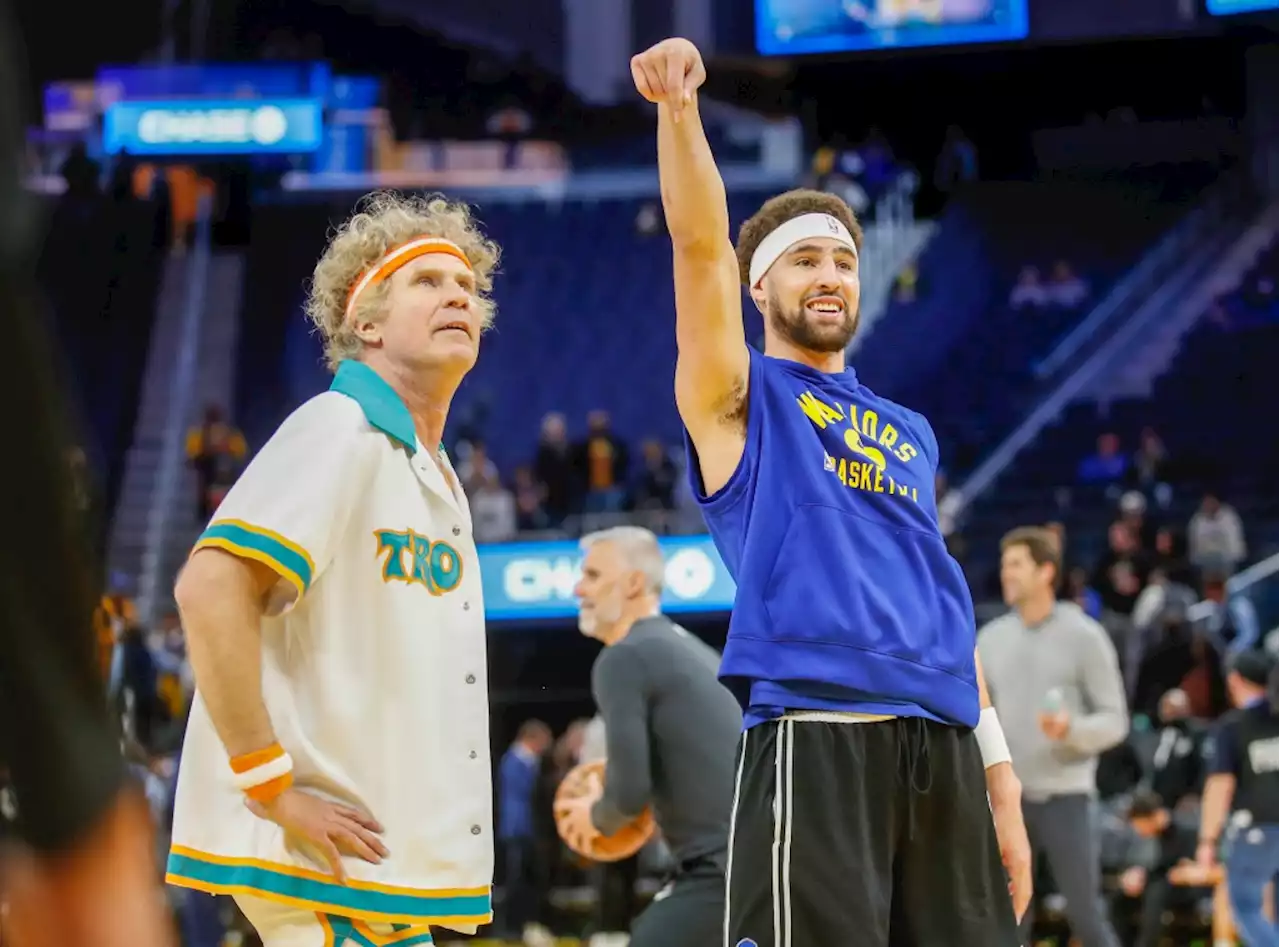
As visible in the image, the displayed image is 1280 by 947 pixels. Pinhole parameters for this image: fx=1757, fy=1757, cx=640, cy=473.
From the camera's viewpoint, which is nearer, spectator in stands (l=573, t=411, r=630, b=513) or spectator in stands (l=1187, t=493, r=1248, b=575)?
spectator in stands (l=1187, t=493, r=1248, b=575)

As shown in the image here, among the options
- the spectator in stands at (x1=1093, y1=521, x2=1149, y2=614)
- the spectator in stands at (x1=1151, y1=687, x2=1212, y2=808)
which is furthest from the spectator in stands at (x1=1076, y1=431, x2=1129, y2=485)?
the spectator in stands at (x1=1151, y1=687, x2=1212, y2=808)

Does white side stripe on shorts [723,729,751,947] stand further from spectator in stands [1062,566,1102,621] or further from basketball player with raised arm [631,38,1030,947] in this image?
spectator in stands [1062,566,1102,621]

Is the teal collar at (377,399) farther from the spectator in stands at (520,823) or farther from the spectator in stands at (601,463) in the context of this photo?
the spectator in stands at (601,463)

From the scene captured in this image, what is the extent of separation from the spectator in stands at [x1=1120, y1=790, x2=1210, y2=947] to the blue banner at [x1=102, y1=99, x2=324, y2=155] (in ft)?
58.3

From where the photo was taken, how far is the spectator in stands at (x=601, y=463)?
19078mm

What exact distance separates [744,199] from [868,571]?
830 inches

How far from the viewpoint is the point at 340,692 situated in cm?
286

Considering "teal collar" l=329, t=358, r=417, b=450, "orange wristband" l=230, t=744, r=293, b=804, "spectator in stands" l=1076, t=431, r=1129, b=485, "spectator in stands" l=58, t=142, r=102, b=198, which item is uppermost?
"spectator in stands" l=58, t=142, r=102, b=198

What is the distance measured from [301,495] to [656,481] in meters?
16.0

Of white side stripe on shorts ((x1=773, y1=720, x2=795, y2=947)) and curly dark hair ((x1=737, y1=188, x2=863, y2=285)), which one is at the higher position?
curly dark hair ((x1=737, y1=188, x2=863, y2=285))

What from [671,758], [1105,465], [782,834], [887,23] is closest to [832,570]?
[782,834]

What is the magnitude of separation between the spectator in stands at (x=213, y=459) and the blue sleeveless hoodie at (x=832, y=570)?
1611 centimetres

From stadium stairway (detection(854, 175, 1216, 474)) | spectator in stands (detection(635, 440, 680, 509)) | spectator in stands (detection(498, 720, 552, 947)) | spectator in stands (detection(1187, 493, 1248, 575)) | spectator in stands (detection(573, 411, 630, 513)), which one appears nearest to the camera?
spectator in stands (detection(498, 720, 552, 947))

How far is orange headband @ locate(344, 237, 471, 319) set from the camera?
3.31 m
